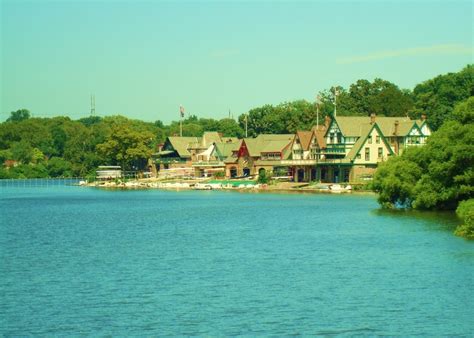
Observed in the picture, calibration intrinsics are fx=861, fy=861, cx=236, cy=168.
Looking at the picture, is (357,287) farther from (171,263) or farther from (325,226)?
(325,226)

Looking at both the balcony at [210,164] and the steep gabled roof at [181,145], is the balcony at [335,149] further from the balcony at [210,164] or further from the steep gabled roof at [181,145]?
the steep gabled roof at [181,145]

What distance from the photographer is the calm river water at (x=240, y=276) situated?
27.9 m

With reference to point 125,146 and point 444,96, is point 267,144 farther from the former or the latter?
point 444,96

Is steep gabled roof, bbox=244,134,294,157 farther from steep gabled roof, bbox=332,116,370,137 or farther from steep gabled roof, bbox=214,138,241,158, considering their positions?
steep gabled roof, bbox=332,116,370,137

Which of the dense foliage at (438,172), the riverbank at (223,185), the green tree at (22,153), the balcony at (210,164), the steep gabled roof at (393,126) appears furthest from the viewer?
the green tree at (22,153)

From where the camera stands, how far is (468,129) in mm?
59094

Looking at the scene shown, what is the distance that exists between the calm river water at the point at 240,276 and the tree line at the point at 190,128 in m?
69.6

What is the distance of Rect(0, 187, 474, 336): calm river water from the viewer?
91.4 feet

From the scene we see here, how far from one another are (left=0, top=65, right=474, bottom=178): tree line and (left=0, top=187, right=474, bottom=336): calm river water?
228 ft

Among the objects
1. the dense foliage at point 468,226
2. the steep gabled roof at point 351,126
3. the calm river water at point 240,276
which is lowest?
the calm river water at point 240,276

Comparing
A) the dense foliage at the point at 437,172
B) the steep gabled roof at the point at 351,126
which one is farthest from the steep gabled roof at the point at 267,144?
the dense foliage at the point at 437,172

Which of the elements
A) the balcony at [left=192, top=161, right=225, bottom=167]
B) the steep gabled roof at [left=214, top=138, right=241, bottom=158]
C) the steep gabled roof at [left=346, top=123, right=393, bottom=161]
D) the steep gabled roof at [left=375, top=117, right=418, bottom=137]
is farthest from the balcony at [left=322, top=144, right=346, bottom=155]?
the steep gabled roof at [left=214, top=138, right=241, bottom=158]

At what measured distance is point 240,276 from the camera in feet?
119

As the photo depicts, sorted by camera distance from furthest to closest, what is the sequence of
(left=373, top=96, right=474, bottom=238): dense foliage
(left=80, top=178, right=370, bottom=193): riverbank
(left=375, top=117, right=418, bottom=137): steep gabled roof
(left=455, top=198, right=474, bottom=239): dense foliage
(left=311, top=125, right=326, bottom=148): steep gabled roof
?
(left=311, top=125, right=326, bottom=148): steep gabled roof, (left=375, top=117, right=418, bottom=137): steep gabled roof, (left=80, top=178, right=370, bottom=193): riverbank, (left=373, top=96, right=474, bottom=238): dense foliage, (left=455, top=198, right=474, bottom=239): dense foliage
